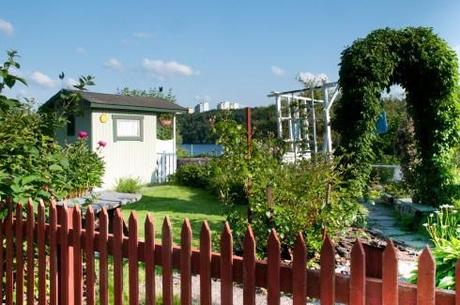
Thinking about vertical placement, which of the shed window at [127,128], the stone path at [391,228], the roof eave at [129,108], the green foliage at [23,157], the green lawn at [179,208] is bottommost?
the stone path at [391,228]

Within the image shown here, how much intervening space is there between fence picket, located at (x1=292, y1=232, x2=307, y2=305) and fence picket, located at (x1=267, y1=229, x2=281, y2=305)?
0.09 m

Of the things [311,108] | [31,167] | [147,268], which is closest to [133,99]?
[311,108]

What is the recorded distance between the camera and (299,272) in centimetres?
186

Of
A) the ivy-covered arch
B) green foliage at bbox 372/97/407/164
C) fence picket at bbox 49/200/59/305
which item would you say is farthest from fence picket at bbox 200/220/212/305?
green foliage at bbox 372/97/407/164

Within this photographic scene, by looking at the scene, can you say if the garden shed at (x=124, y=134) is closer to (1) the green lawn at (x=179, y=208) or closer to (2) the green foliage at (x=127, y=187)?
(2) the green foliage at (x=127, y=187)

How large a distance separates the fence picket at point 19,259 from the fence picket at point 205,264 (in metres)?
1.60

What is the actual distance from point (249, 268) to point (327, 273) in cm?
39

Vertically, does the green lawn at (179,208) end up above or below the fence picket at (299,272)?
below

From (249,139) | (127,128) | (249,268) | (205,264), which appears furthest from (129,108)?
(249,268)

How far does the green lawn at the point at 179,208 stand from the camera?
7.88 metres

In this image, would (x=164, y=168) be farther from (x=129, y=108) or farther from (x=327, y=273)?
(x=327, y=273)

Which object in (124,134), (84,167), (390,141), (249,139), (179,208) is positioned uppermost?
(124,134)

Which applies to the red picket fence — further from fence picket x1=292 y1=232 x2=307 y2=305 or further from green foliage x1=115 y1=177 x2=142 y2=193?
green foliage x1=115 y1=177 x2=142 y2=193

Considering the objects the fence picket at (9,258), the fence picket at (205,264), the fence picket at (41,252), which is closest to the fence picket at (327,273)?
the fence picket at (205,264)
